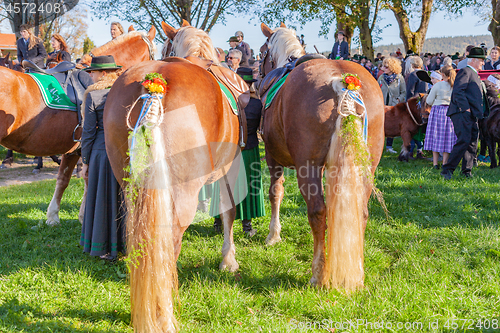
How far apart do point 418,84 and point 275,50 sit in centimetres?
574

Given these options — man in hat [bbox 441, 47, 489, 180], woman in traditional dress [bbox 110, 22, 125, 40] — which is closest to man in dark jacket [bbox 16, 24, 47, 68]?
woman in traditional dress [bbox 110, 22, 125, 40]

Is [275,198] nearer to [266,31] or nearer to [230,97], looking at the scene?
[230,97]

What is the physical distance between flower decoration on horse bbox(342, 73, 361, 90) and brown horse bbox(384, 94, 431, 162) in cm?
624

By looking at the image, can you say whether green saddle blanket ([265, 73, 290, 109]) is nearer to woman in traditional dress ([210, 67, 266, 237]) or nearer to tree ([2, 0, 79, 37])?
woman in traditional dress ([210, 67, 266, 237])

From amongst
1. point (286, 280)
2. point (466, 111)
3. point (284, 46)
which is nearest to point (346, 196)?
point (286, 280)

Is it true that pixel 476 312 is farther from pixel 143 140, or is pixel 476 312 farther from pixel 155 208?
pixel 143 140

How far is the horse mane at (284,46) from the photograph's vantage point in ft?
15.3

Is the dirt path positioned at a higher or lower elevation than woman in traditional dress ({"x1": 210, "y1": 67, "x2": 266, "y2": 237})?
lower

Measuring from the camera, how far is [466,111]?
680 centimetres

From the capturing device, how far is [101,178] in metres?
3.70

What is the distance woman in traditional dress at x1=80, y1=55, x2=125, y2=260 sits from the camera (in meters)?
3.70

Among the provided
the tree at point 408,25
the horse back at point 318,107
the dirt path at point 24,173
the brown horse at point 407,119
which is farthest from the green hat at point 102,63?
the tree at point 408,25

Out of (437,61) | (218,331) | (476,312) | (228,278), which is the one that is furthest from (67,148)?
(437,61)

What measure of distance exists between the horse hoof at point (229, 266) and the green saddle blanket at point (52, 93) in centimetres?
314
